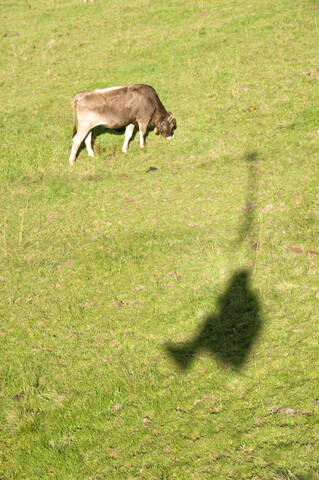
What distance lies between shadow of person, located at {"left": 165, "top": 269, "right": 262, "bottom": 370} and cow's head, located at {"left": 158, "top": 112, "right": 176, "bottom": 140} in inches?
285

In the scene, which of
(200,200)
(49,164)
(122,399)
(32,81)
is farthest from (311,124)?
(32,81)

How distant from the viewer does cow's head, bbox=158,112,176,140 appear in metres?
13.8

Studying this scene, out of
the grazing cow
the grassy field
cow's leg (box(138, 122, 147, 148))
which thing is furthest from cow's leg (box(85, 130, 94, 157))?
cow's leg (box(138, 122, 147, 148))

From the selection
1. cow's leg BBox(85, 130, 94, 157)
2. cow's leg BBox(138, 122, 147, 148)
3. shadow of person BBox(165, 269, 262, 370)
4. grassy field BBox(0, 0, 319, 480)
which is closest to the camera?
grassy field BBox(0, 0, 319, 480)

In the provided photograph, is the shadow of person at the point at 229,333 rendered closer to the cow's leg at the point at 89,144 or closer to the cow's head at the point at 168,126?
the cow's head at the point at 168,126

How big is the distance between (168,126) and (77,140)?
2.77 meters

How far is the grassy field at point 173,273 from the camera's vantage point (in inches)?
224

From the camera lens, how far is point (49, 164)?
44.8 ft

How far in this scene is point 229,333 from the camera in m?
7.11

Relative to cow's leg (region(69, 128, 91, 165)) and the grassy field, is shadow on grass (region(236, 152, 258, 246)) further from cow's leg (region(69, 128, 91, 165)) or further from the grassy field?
cow's leg (region(69, 128, 91, 165))

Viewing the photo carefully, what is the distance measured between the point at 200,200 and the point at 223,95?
5.99 metres

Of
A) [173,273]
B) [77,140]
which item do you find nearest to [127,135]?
[77,140]

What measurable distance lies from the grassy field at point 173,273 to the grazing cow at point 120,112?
0.52 metres

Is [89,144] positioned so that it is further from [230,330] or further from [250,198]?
[230,330]
